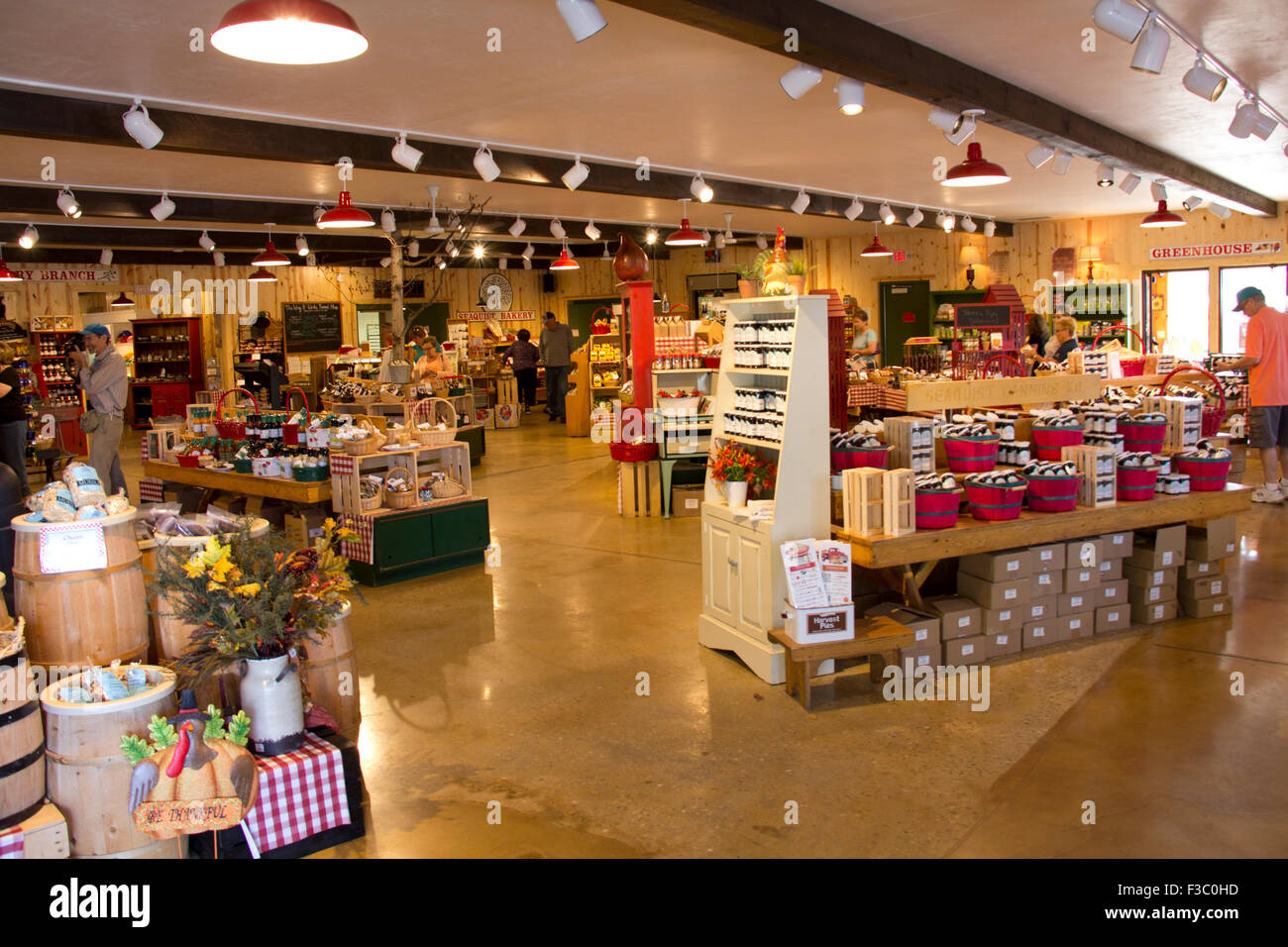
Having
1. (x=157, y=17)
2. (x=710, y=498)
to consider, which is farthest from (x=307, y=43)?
(x=710, y=498)

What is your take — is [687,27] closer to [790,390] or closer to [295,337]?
[790,390]

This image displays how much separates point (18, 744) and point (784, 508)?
3191 mm

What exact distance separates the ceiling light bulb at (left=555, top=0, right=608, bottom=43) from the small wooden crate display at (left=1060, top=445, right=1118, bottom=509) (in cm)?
337

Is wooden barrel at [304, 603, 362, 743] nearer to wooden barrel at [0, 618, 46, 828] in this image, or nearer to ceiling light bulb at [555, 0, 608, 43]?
wooden barrel at [0, 618, 46, 828]

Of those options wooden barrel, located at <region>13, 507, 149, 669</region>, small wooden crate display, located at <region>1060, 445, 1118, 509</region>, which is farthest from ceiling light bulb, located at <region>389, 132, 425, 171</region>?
small wooden crate display, located at <region>1060, 445, 1118, 509</region>

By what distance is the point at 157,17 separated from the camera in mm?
4773

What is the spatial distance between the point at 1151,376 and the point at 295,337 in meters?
15.5

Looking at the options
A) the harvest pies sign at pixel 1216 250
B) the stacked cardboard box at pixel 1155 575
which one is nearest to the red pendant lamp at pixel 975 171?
the stacked cardboard box at pixel 1155 575

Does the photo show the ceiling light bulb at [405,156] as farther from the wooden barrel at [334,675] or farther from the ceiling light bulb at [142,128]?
the wooden barrel at [334,675]

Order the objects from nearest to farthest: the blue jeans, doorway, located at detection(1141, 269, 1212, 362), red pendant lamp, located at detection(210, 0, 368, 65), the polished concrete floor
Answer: red pendant lamp, located at detection(210, 0, 368, 65) < the polished concrete floor < doorway, located at detection(1141, 269, 1212, 362) < the blue jeans

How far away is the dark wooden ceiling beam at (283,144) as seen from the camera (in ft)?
19.7

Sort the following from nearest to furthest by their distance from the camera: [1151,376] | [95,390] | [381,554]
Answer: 1. [381,554]
2. [95,390]
3. [1151,376]

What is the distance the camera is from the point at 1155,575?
559 cm

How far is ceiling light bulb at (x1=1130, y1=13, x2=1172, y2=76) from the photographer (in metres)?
4.84
